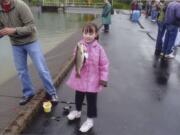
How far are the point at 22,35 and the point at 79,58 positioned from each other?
3.60ft

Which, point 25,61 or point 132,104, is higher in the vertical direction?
point 25,61

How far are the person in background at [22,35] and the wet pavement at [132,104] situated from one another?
554mm

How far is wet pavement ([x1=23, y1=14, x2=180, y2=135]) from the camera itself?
17.8ft

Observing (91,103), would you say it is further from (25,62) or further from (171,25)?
(171,25)

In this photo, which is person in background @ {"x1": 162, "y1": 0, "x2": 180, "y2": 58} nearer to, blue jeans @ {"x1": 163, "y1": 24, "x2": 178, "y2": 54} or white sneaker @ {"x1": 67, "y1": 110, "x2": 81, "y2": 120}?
blue jeans @ {"x1": 163, "y1": 24, "x2": 178, "y2": 54}

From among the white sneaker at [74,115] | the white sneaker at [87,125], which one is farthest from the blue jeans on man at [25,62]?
the white sneaker at [87,125]

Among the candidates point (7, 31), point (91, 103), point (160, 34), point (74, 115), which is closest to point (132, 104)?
point (74, 115)

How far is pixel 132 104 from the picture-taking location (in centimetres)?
660

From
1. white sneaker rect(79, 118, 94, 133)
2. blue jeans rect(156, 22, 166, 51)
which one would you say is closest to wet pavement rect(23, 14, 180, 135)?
white sneaker rect(79, 118, 94, 133)

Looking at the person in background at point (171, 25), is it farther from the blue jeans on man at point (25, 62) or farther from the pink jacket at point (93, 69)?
the pink jacket at point (93, 69)

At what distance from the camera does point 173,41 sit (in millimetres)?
11070

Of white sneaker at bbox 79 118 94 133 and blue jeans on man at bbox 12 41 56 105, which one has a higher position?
blue jeans on man at bbox 12 41 56 105

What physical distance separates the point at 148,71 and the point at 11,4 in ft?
16.0

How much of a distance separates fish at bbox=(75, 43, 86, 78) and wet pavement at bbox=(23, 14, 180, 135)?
0.93m
